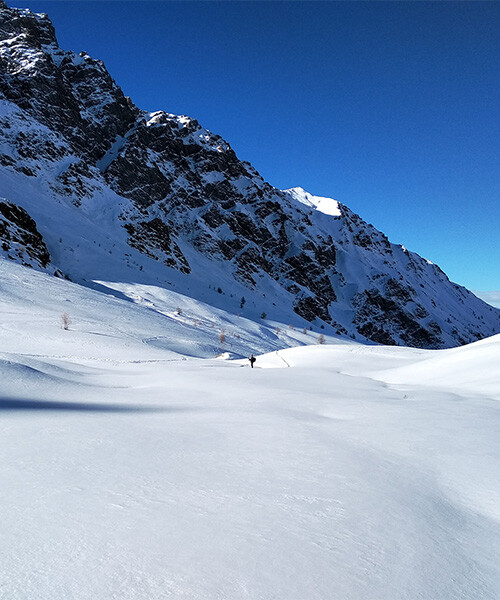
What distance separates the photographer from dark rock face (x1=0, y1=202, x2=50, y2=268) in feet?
86.6

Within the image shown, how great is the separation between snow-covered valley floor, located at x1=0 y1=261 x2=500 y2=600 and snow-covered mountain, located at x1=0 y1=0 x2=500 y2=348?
26999 mm

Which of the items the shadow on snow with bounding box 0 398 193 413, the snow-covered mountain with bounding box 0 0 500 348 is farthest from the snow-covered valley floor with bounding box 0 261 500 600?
the snow-covered mountain with bounding box 0 0 500 348

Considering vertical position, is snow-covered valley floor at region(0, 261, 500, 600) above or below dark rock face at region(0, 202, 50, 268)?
below

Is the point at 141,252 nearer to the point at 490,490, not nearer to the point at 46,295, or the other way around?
the point at 46,295

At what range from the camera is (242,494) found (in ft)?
6.21

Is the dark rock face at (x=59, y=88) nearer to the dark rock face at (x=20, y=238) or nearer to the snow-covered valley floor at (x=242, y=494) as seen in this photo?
the dark rock face at (x=20, y=238)

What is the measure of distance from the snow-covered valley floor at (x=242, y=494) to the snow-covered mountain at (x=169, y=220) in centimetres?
2700

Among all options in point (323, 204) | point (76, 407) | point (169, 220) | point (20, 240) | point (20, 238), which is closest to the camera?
point (76, 407)

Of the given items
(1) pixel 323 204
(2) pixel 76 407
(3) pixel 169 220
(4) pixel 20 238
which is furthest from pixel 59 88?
(1) pixel 323 204

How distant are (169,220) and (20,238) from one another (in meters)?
63.9

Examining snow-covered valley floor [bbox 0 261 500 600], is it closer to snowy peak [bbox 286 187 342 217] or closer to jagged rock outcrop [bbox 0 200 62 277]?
jagged rock outcrop [bbox 0 200 62 277]

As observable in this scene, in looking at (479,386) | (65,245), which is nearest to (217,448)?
(479,386)

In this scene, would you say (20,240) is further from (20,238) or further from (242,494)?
(242,494)

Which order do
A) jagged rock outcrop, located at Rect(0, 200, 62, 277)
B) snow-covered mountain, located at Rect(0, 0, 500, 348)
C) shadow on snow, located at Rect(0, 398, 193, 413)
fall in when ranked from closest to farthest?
shadow on snow, located at Rect(0, 398, 193, 413) < jagged rock outcrop, located at Rect(0, 200, 62, 277) < snow-covered mountain, located at Rect(0, 0, 500, 348)
